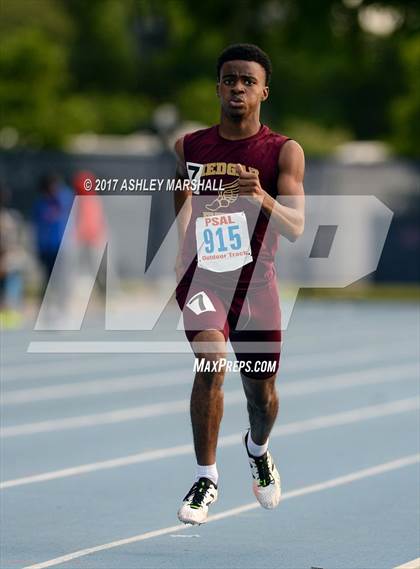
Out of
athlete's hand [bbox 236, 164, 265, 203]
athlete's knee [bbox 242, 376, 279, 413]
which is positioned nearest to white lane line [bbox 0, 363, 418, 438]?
athlete's knee [bbox 242, 376, 279, 413]

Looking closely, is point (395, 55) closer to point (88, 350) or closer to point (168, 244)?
point (168, 244)

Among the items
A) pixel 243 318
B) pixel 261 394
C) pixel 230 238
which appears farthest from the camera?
→ pixel 261 394

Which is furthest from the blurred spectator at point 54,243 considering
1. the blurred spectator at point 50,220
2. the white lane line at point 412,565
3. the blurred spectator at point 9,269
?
the white lane line at point 412,565

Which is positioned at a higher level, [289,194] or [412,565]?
[289,194]

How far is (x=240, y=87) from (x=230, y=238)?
69 centimetres

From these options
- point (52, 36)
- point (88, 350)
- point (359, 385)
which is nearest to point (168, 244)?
point (88, 350)

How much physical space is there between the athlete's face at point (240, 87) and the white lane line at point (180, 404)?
5316mm

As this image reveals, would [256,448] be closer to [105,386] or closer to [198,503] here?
[198,503]

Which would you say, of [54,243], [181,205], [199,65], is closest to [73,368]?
[54,243]

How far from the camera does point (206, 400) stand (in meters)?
7.80

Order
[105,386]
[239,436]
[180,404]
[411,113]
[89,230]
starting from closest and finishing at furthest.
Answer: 1. [239,436]
2. [180,404]
3. [105,386]
4. [89,230]
5. [411,113]

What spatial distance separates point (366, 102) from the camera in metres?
70.6

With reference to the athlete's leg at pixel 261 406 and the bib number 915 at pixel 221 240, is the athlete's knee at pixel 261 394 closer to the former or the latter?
the athlete's leg at pixel 261 406

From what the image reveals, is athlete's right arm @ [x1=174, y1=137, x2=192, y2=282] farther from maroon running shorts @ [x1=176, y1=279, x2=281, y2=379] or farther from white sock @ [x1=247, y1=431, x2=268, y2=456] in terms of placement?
white sock @ [x1=247, y1=431, x2=268, y2=456]
